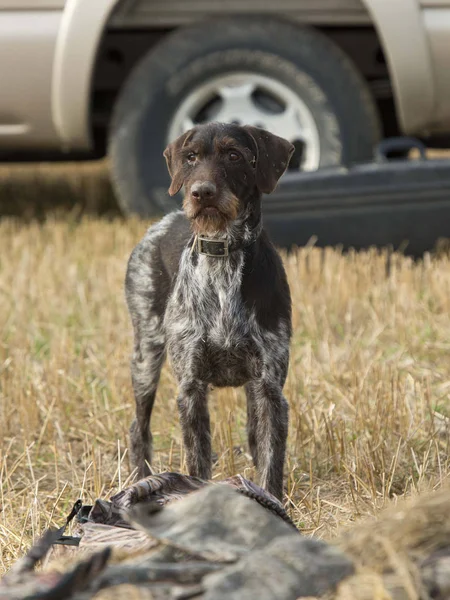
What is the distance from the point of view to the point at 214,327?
3.72m

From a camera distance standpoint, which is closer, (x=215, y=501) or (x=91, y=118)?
(x=215, y=501)

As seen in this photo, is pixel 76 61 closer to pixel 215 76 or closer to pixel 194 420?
pixel 215 76

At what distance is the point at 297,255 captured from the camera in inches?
276

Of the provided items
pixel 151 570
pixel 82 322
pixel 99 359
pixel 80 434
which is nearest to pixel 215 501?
pixel 151 570

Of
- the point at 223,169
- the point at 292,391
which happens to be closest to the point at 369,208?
the point at 292,391

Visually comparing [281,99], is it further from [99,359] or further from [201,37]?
[99,359]

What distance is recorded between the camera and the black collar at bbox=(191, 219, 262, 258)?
3.67 metres

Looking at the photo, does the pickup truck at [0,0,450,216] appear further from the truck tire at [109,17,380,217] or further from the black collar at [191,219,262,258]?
the black collar at [191,219,262,258]

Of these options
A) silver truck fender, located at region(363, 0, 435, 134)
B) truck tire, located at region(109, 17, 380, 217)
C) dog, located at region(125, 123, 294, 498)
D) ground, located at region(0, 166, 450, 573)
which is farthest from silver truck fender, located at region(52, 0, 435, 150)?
dog, located at region(125, 123, 294, 498)

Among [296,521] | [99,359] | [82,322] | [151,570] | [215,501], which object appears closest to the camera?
[151,570]

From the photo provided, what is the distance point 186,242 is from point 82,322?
7.32 ft

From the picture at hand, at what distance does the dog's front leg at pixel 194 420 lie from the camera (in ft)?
12.4

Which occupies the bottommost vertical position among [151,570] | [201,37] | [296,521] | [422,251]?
[296,521]

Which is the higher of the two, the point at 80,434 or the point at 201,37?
the point at 201,37
